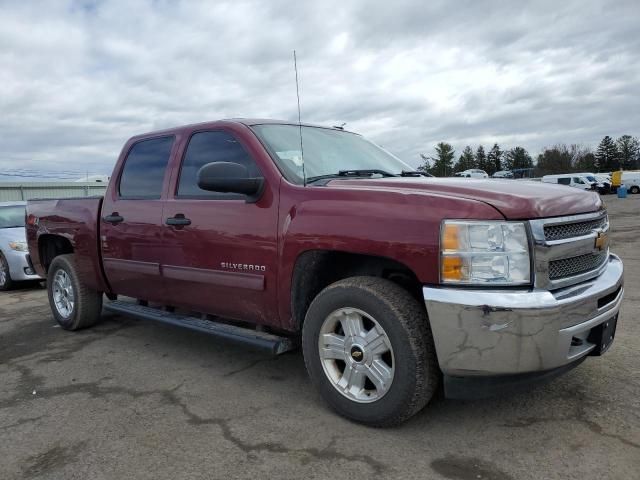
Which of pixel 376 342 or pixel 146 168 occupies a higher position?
pixel 146 168

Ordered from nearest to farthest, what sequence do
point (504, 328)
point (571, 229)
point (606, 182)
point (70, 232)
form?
point (504, 328)
point (571, 229)
point (70, 232)
point (606, 182)

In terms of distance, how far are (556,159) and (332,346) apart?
92644 mm

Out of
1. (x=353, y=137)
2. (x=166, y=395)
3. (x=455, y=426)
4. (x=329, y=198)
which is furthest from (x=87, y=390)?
(x=353, y=137)

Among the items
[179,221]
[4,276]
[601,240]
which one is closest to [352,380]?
[601,240]

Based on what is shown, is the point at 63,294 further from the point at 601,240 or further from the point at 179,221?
the point at 601,240

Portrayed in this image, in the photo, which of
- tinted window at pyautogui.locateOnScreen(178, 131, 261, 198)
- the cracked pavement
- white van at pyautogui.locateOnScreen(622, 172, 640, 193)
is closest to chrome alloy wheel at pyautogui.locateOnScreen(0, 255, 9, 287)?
the cracked pavement

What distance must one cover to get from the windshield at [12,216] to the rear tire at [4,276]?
0.98 m

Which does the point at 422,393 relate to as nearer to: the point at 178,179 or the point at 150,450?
the point at 150,450

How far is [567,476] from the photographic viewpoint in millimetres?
2469

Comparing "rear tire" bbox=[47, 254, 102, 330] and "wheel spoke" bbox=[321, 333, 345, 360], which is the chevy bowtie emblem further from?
"rear tire" bbox=[47, 254, 102, 330]

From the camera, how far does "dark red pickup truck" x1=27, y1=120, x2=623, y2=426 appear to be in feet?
8.62

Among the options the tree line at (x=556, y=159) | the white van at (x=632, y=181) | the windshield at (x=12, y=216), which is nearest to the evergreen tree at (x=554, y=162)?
the tree line at (x=556, y=159)

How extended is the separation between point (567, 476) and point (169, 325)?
2970 mm

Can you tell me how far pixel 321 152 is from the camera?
13.1 feet
